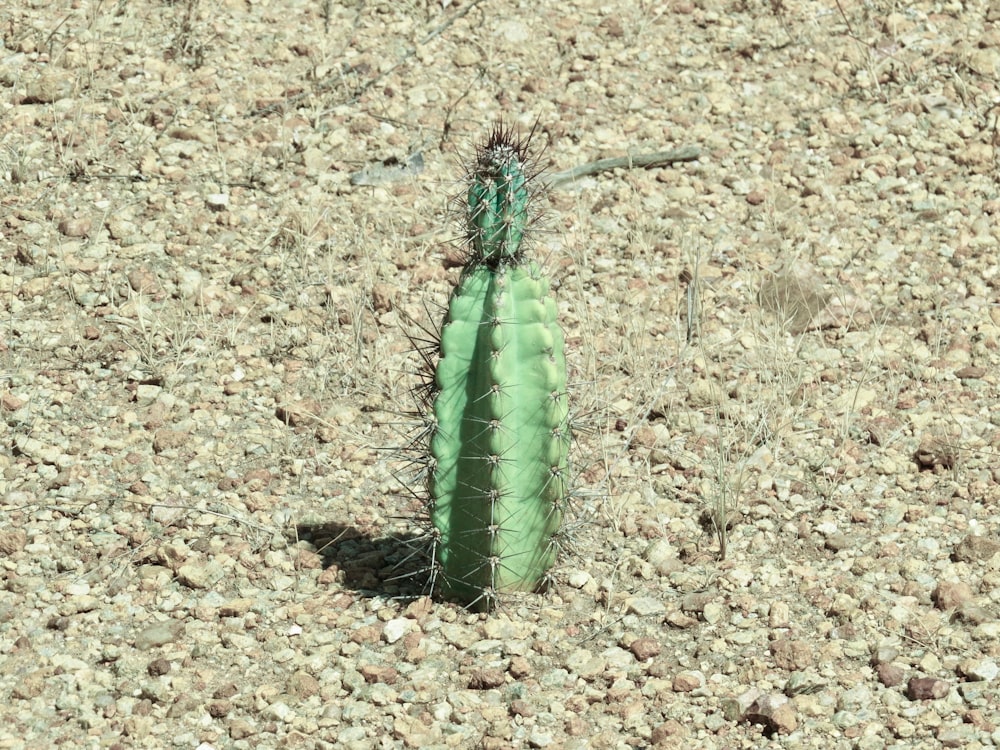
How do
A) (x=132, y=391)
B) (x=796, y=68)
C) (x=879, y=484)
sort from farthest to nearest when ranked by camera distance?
(x=796, y=68) < (x=132, y=391) < (x=879, y=484)

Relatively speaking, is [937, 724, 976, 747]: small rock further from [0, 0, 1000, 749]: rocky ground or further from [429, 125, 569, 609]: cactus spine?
[429, 125, 569, 609]: cactus spine

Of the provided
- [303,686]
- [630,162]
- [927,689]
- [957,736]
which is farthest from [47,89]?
[957,736]

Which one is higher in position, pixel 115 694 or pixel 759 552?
pixel 759 552

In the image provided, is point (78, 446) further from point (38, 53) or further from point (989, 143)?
point (989, 143)

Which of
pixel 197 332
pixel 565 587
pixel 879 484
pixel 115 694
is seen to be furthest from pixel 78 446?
pixel 879 484

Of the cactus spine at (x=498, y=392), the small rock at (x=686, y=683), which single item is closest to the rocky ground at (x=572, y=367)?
the small rock at (x=686, y=683)

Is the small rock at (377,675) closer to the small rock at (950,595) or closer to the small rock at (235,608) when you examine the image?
the small rock at (235,608)
